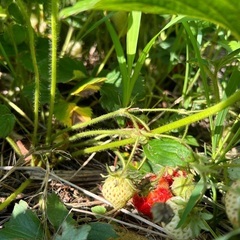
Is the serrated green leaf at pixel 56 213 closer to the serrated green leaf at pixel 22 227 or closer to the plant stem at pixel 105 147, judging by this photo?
the serrated green leaf at pixel 22 227

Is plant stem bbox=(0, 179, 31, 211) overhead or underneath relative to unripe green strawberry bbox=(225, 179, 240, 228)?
underneath

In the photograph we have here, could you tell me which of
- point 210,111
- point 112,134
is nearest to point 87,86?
point 112,134

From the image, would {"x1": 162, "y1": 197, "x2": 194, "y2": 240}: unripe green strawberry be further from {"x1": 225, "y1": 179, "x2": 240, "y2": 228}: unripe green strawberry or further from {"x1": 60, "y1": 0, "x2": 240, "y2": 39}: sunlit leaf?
{"x1": 60, "y1": 0, "x2": 240, "y2": 39}: sunlit leaf

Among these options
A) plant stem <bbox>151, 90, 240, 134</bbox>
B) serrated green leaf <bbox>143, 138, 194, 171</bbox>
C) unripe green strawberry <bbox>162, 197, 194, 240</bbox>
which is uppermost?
plant stem <bbox>151, 90, 240, 134</bbox>

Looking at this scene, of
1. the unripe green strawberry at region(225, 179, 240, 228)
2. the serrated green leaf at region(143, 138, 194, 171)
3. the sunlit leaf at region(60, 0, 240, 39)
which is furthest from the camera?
the serrated green leaf at region(143, 138, 194, 171)

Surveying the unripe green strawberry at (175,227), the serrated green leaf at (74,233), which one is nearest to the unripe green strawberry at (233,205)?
the unripe green strawberry at (175,227)

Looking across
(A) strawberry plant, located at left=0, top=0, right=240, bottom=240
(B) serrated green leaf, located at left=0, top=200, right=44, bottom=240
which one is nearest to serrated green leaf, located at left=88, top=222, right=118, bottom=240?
(A) strawberry plant, located at left=0, top=0, right=240, bottom=240

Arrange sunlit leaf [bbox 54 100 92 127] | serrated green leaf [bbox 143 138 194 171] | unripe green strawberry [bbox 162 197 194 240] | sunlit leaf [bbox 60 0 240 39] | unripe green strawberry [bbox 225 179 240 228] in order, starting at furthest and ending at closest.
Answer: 1. sunlit leaf [bbox 54 100 92 127]
2. serrated green leaf [bbox 143 138 194 171]
3. unripe green strawberry [bbox 162 197 194 240]
4. unripe green strawberry [bbox 225 179 240 228]
5. sunlit leaf [bbox 60 0 240 39]
